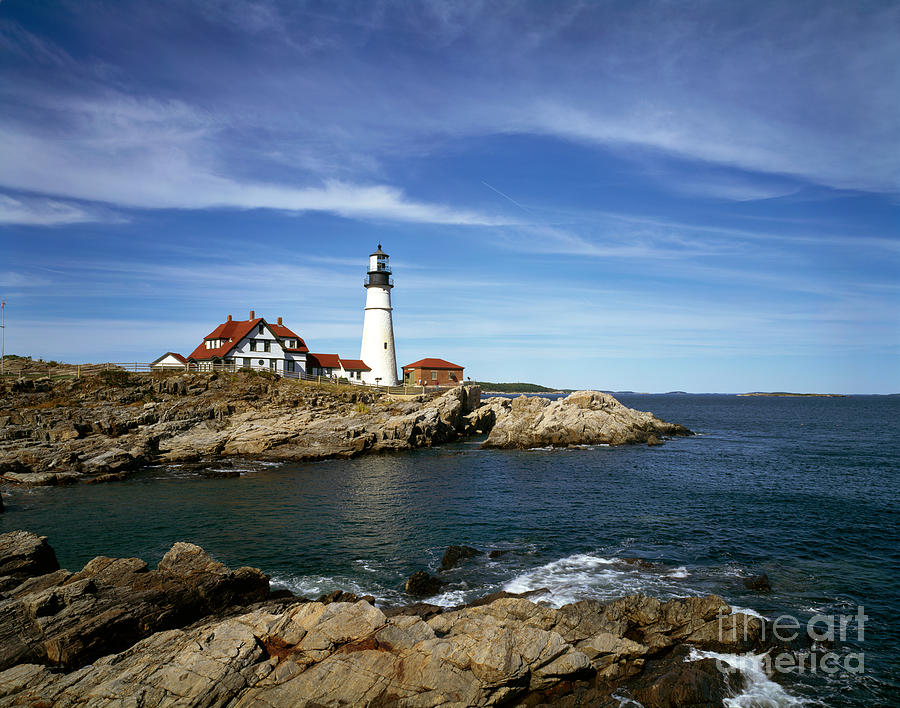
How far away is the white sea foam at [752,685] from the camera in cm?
1114

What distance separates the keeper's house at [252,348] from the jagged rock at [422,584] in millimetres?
49841

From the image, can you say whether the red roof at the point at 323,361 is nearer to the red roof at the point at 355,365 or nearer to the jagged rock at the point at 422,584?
the red roof at the point at 355,365

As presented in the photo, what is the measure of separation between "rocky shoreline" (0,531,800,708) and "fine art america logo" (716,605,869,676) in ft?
0.53

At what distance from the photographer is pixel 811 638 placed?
13.8 metres

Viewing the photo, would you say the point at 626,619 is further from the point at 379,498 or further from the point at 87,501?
the point at 87,501

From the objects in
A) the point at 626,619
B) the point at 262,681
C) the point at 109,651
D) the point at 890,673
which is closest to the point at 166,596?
the point at 109,651

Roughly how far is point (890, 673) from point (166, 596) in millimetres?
18201

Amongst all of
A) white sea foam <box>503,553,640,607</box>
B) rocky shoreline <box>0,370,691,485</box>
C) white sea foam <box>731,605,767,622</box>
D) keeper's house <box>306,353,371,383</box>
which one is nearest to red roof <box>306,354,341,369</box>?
keeper's house <box>306,353,371,383</box>

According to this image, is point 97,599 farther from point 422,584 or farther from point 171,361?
point 171,361

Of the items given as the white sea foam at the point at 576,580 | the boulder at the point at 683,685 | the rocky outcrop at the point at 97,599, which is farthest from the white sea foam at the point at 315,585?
the boulder at the point at 683,685

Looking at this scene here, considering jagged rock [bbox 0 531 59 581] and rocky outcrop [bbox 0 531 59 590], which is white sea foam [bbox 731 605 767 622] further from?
jagged rock [bbox 0 531 59 581]

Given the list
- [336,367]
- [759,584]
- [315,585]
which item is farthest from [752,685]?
[336,367]

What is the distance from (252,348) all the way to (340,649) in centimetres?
5761

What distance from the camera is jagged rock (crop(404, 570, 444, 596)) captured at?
16969mm
